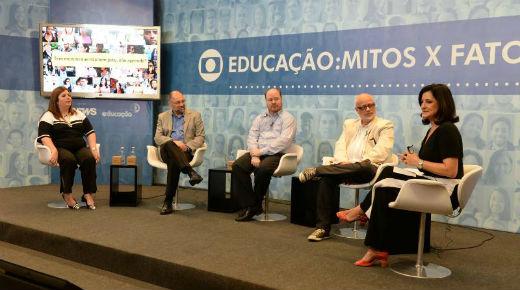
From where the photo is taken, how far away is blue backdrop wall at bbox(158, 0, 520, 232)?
4.42m

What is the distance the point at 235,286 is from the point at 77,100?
4.26 metres

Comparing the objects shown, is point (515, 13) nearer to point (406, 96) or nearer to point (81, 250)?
point (406, 96)

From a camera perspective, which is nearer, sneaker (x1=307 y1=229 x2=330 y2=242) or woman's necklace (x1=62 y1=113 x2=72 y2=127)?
sneaker (x1=307 y1=229 x2=330 y2=242)

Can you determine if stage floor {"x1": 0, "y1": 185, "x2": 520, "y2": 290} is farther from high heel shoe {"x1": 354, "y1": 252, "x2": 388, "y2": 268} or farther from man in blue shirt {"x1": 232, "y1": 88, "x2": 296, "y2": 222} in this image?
man in blue shirt {"x1": 232, "y1": 88, "x2": 296, "y2": 222}

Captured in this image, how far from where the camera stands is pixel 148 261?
11.0 feet

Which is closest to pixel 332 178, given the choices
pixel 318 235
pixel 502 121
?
pixel 318 235

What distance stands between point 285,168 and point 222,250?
1227 mm

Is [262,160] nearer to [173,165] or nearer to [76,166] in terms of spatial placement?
[173,165]

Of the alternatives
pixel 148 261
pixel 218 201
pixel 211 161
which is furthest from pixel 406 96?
pixel 148 261

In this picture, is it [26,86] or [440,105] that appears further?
[26,86]

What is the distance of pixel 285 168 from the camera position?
4.52 m

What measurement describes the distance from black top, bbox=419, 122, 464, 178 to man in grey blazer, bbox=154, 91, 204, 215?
7.58ft

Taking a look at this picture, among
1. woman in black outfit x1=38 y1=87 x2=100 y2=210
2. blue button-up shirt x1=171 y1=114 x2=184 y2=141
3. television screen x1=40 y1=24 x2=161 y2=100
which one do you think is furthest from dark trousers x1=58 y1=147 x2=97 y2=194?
television screen x1=40 y1=24 x2=161 y2=100

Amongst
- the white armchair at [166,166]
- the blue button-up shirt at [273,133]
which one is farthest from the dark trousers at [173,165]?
the blue button-up shirt at [273,133]
